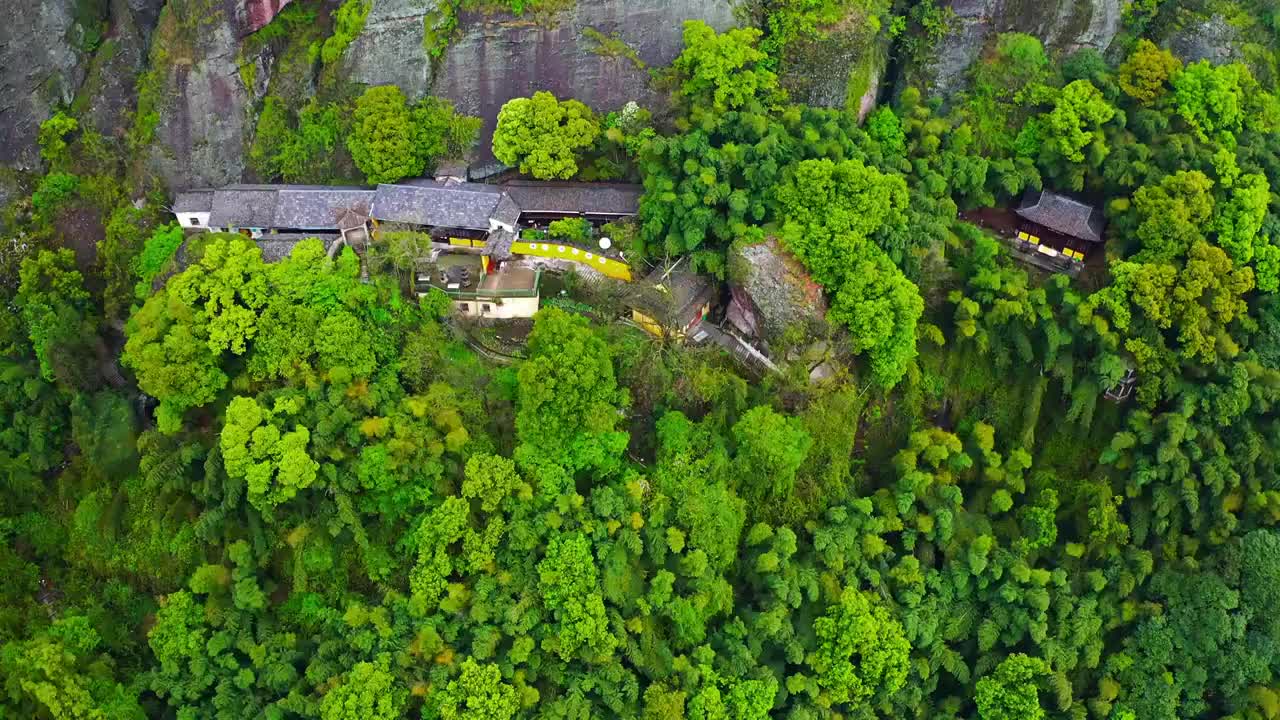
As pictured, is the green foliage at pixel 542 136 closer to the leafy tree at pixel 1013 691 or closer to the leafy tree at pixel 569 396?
the leafy tree at pixel 569 396

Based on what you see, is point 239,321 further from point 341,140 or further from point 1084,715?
point 1084,715

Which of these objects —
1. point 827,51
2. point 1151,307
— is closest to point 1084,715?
point 1151,307

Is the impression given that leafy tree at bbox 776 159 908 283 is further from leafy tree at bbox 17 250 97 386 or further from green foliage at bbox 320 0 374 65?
leafy tree at bbox 17 250 97 386

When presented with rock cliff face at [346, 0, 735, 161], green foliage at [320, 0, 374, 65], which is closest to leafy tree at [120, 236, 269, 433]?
green foliage at [320, 0, 374, 65]

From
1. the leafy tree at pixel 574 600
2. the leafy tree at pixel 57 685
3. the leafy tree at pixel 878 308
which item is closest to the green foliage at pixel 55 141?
the leafy tree at pixel 57 685

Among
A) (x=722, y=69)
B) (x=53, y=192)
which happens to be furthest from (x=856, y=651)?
(x=53, y=192)
